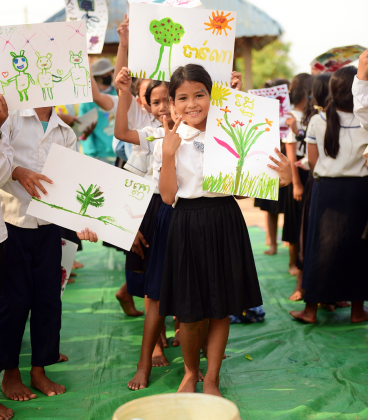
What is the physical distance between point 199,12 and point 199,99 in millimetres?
431

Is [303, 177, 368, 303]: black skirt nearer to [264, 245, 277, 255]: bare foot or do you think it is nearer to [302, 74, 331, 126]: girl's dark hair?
[302, 74, 331, 126]: girl's dark hair

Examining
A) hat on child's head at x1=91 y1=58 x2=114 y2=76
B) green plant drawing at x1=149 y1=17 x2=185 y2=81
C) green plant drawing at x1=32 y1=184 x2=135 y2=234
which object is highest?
hat on child's head at x1=91 y1=58 x2=114 y2=76

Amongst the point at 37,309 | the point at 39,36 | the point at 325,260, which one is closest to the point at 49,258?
the point at 37,309

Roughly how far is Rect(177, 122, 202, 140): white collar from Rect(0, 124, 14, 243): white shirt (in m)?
0.78

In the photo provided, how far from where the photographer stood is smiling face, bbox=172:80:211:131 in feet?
7.29

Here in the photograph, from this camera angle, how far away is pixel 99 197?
2.35 meters

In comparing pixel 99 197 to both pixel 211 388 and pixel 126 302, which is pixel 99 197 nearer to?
pixel 211 388

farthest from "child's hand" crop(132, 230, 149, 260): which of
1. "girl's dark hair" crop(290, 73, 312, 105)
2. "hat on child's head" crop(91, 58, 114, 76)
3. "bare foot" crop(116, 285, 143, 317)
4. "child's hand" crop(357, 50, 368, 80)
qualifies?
"hat on child's head" crop(91, 58, 114, 76)

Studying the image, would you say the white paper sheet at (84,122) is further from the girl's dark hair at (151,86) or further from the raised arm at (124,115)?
the raised arm at (124,115)

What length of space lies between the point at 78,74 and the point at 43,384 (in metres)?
1.55

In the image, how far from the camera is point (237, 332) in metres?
3.23

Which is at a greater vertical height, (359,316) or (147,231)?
(147,231)

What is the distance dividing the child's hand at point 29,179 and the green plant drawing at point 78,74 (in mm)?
432

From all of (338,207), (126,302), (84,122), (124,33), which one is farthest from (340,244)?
(84,122)
